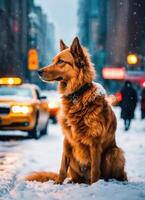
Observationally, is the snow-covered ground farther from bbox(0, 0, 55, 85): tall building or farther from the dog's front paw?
bbox(0, 0, 55, 85): tall building

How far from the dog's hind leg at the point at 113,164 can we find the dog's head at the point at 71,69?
3.09 ft

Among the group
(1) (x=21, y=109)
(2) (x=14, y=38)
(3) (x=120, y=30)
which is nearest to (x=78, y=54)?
(1) (x=21, y=109)

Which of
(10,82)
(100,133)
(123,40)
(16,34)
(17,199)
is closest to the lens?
(17,199)

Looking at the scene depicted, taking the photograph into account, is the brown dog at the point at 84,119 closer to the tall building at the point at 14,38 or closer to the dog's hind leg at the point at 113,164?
the dog's hind leg at the point at 113,164

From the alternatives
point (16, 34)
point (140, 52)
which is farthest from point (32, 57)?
point (140, 52)

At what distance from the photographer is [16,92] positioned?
19.8 m

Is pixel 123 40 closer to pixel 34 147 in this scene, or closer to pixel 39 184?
pixel 34 147

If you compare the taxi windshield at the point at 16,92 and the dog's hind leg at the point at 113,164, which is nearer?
the dog's hind leg at the point at 113,164

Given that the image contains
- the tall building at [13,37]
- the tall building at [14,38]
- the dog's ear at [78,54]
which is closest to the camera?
the dog's ear at [78,54]

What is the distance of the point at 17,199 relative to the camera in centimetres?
696

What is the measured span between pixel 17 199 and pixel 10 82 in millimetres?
13227

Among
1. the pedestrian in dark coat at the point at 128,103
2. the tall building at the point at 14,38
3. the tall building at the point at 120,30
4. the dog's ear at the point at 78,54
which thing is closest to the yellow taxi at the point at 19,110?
the pedestrian in dark coat at the point at 128,103

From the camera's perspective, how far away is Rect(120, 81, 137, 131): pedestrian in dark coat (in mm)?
23875

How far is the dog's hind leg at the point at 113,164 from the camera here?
780 centimetres
